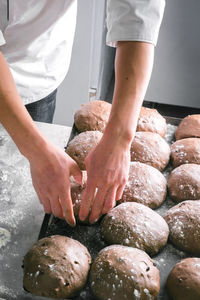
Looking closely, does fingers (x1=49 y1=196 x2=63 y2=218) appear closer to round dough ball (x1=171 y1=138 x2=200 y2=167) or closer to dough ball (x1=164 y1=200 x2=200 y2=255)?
dough ball (x1=164 y1=200 x2=200 y2=255)

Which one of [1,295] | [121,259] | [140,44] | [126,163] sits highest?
[140,44]

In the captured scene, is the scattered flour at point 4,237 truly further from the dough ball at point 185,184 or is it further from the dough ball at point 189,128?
the dough ball at point 189,128

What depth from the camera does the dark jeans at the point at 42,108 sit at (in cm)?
161

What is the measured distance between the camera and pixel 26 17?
1.33 metres

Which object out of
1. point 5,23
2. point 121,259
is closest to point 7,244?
point 121,259

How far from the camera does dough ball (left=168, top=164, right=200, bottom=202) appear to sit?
46.4 inches

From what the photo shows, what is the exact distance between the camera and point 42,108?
164 centimetres

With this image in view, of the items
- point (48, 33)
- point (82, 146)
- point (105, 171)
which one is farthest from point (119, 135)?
point (48, 33)

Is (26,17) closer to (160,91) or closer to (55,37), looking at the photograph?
(55,37)

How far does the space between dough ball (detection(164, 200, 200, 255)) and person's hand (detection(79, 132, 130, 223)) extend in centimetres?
21

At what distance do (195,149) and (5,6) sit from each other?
2.90 feet

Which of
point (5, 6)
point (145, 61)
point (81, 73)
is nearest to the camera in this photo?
point (145, 61)

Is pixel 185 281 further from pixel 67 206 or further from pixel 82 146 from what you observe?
pixel 82 146

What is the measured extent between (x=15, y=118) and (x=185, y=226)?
592mm
